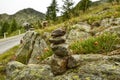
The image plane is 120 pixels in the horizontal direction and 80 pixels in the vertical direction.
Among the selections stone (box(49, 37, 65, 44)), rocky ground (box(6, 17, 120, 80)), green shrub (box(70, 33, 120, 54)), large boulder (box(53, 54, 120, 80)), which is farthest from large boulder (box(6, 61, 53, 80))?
green shrub (box(70, 33, 120, 54))

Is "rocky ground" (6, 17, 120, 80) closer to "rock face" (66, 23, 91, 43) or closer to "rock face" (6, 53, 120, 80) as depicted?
"rock face" (6, 53, 120, 80)

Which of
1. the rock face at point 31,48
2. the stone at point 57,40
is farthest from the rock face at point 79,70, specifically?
the rock face at point 31,48

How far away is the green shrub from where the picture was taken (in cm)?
1006

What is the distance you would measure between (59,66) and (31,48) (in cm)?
880

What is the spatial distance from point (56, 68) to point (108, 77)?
1.72 metres

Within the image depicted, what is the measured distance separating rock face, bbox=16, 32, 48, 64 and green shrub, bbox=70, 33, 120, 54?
6.13 m

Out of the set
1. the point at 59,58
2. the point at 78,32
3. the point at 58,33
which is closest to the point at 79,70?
the point at 59,58

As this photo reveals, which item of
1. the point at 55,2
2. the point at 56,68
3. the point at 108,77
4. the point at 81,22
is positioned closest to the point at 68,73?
the point at 56,68

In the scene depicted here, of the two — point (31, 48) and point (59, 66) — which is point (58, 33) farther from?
point (31, 48)

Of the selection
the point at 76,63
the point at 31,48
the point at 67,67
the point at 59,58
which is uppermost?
the point at 59,58

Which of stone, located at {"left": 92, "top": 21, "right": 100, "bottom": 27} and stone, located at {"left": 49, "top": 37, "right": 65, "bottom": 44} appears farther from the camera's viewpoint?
stone, located at {"left": 92, "top": 21, "right": 100, "bottom": 27}

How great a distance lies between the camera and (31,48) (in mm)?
17656

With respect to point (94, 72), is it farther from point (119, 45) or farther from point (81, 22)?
point (81, 22)

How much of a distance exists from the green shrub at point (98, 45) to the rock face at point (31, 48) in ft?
20.1
